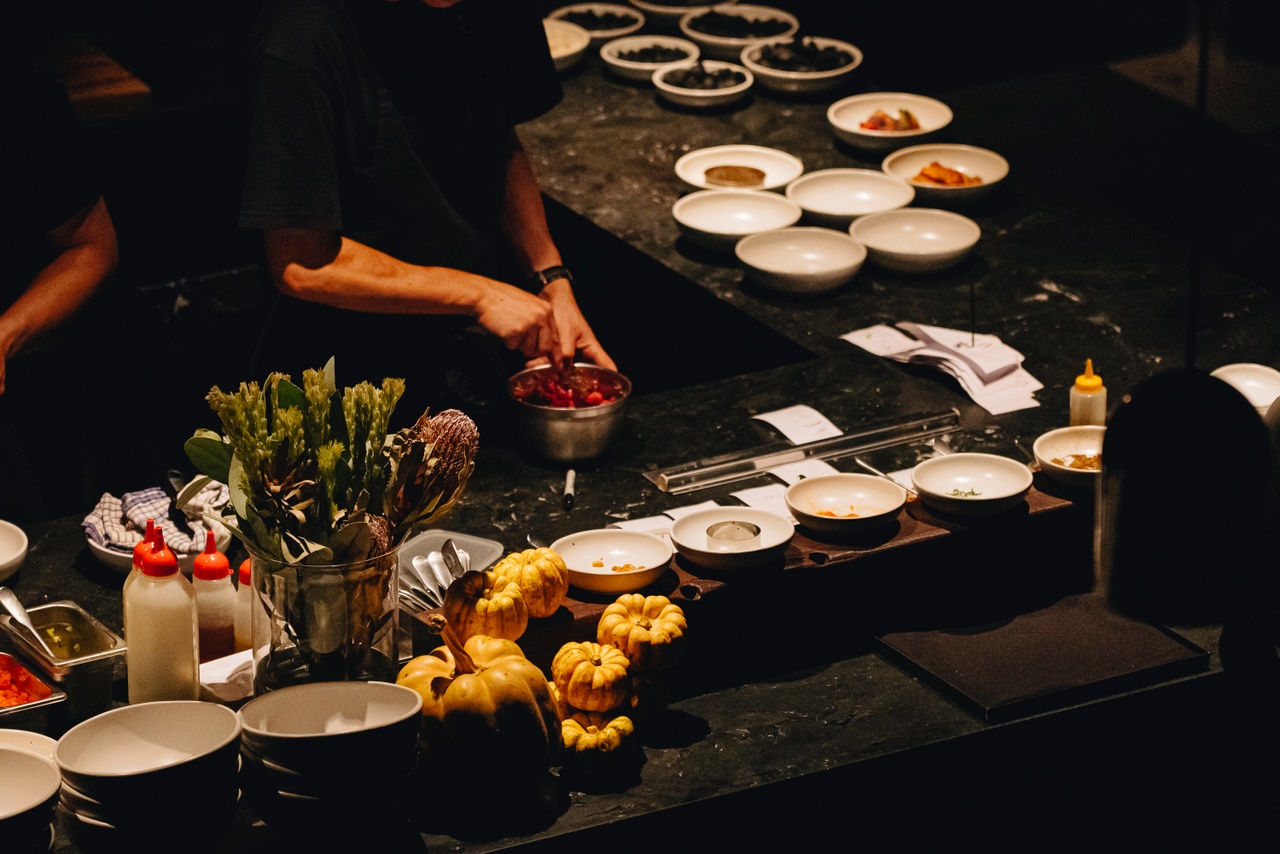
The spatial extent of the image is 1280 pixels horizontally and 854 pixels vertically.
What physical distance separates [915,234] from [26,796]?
3041mm

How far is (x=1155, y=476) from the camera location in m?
1.49

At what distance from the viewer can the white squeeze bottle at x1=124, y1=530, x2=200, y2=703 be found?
237 centimetres

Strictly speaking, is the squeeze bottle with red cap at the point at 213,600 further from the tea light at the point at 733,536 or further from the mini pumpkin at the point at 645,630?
the tea light at the point at 733,536

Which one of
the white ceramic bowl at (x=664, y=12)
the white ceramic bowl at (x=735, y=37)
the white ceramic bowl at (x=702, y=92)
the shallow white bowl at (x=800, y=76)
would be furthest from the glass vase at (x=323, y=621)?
the white ceramic bowl at (x=664, y=12)

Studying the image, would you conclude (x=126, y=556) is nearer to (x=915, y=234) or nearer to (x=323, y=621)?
(x=323, y=621)

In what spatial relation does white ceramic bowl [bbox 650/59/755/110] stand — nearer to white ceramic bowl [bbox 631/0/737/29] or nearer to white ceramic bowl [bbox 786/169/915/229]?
white ceramic bowl [bbox 631/0/737/29]

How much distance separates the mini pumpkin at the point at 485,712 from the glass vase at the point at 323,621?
0.22 ft

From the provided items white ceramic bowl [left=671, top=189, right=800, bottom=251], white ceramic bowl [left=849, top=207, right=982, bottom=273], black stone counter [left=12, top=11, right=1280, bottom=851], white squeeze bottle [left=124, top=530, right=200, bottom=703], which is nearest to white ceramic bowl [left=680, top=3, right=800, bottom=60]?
black stone counter [left=12, top=11, right=1280, bottom=851]

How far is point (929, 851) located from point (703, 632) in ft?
1.73

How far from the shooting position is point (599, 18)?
620 centimetres

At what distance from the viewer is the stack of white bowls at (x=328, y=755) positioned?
2.14 metres

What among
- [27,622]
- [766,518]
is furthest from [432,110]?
[27,622]

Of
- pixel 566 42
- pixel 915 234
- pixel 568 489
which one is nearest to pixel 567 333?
pixel 568 489

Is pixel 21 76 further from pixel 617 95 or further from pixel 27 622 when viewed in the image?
pixel 617 95
